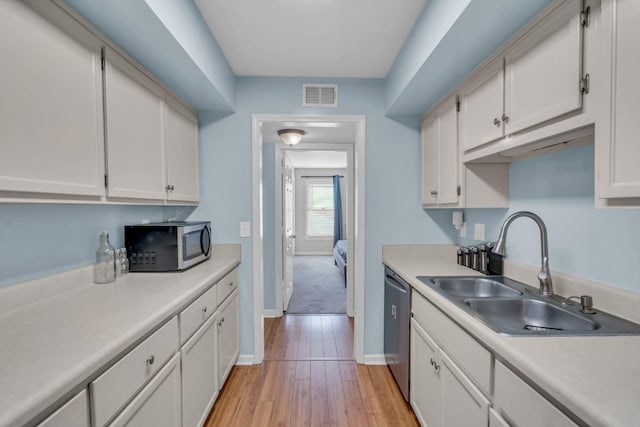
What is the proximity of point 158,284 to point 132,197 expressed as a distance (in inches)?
19.0

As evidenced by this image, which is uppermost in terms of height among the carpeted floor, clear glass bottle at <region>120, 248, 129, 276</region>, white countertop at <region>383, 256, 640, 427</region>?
clear glass bottle at <region>120, 248, 129, 276</region>

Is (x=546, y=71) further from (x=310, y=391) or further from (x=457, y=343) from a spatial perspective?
(x=310, y=391)

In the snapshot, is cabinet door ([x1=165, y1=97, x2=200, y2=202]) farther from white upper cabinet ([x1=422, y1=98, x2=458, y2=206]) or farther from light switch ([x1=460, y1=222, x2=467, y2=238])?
light switch ([x1=460, y1=222, x2=467, y2=238])

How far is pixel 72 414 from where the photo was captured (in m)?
0.77

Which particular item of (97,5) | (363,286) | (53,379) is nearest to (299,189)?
(363,286)

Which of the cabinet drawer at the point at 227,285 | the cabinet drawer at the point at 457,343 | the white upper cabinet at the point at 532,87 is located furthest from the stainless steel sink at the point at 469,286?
the cabinet drawer at the point at 227,285

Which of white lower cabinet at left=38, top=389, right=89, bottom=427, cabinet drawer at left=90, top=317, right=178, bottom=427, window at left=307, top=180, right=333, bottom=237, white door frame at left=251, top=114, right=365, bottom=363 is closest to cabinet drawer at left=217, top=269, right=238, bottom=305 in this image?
white door frame at left=251, top=114, right=365, bottom=363

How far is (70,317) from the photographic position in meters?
1.10

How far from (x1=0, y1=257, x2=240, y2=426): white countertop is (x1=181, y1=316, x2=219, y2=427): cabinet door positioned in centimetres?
28

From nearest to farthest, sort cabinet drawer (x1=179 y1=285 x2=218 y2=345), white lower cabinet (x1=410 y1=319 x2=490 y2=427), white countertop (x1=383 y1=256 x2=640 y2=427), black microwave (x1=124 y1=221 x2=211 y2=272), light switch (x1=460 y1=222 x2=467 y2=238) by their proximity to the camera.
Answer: white countertop (x1=383 y1=256 x2=640 y2=427) → white lower cabinet (x1=410 y1=319 x2=490 y2=427) → cabinet drawer (x1=179 y1=285 x2=218 y2=345) → black microwave (x1=124 y1=221 x2=211 y2=272) → light switch (x1=460 y1=222 x2=467 y2=238)

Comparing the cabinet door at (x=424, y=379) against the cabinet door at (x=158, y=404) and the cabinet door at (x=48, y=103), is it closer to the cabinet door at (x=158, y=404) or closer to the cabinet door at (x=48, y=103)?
the cabinet door at (x=158, y=404)

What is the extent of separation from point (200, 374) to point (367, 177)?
71.6 inches

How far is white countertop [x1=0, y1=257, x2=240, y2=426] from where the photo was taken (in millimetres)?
683

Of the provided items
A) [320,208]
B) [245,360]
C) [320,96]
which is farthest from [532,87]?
[320,208]
